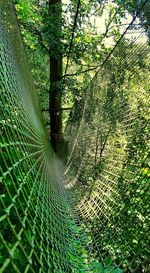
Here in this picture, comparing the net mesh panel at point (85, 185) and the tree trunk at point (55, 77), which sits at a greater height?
the tree trunk at point (55, 77)

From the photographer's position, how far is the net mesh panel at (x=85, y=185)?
1.05m

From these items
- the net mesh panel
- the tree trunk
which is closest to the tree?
→ the tree trunk

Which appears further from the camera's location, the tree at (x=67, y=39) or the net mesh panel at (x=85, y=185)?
the tree at (x=67, y=39)

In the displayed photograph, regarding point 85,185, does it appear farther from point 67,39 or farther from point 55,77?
point 55,77

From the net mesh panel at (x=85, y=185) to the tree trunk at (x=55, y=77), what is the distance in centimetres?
190

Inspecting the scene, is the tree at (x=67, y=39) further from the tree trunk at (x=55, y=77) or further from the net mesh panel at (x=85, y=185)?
the net mesh panel at (x=85, y=185)

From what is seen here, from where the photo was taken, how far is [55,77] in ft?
20.5

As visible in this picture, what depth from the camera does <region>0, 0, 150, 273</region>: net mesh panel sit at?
1054 mm

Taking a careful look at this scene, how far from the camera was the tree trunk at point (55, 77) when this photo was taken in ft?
17.5

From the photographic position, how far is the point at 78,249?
4.95 ft

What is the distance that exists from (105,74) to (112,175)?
1832 mm

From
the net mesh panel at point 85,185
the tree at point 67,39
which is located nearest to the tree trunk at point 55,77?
the tree at point 67,39

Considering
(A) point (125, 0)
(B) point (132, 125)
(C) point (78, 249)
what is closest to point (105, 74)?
(B) point (132, 125)

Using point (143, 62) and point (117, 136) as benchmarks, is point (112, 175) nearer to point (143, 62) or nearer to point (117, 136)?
point (117, 136)
